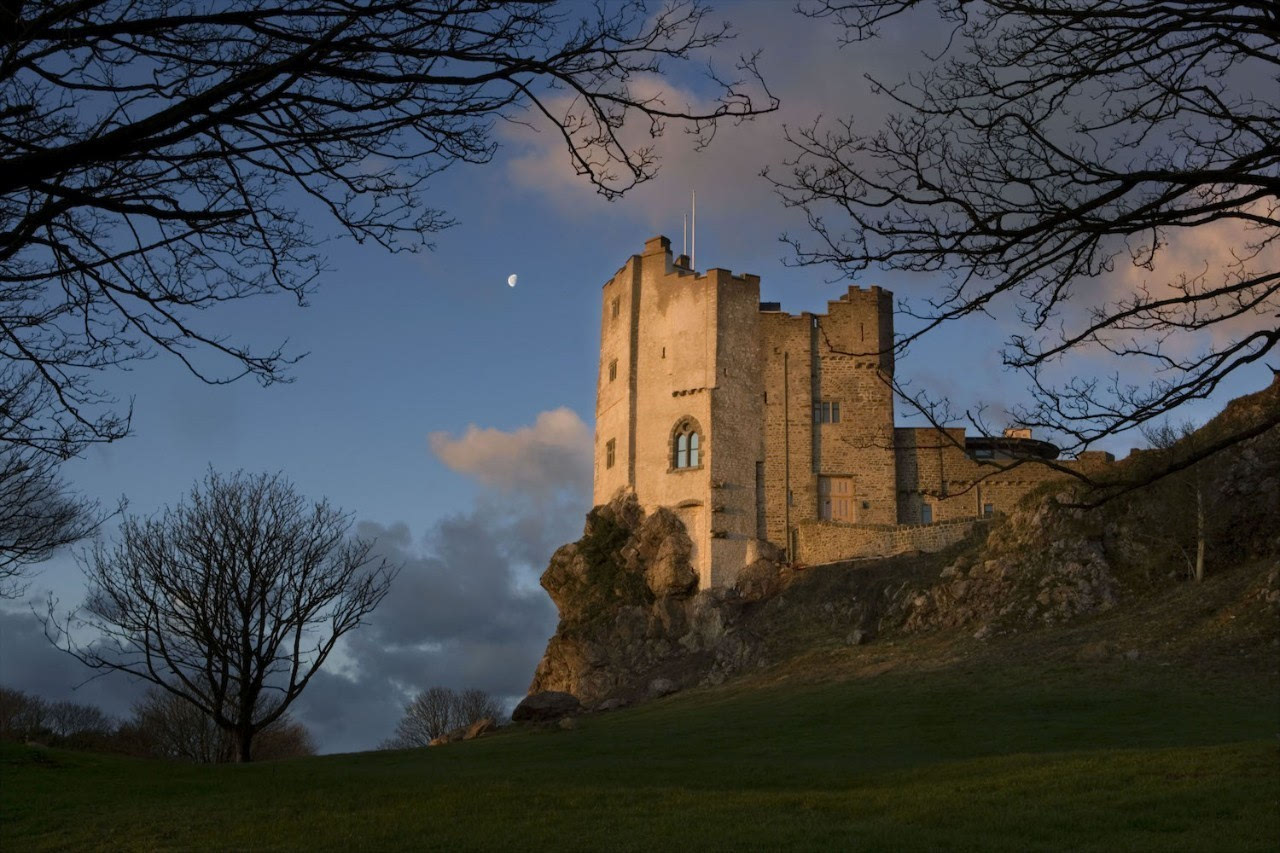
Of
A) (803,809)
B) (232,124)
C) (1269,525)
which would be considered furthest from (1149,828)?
(1269,525)

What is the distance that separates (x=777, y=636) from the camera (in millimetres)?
43500

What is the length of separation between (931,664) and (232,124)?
29.7m

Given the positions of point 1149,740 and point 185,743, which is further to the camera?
point 185,743

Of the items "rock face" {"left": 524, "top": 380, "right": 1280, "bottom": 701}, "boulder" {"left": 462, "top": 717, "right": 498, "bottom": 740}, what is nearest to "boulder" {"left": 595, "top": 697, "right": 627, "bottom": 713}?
"rock face" {"left": 524, "top": 380, "right": 1280, "bottom": 701}

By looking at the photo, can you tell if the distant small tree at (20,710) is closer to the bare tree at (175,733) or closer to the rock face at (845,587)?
the bare tree at (175,733)

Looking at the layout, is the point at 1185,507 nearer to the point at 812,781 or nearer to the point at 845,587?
the point at 845,587

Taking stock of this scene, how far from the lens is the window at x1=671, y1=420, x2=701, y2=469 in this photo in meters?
50.2

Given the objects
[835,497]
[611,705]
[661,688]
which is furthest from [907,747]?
[835,497]

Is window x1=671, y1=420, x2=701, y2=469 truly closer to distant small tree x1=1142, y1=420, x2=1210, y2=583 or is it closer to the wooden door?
the wooden door

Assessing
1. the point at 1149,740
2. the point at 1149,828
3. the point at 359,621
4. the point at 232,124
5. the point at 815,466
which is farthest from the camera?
the point at 815,466

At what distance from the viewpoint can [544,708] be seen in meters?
41.9

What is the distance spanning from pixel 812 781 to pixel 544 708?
81.0 ft

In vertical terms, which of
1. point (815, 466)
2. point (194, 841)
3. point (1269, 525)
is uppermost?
point (815, 466)

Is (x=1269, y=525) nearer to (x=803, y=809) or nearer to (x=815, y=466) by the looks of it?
(x=815, y=466)
